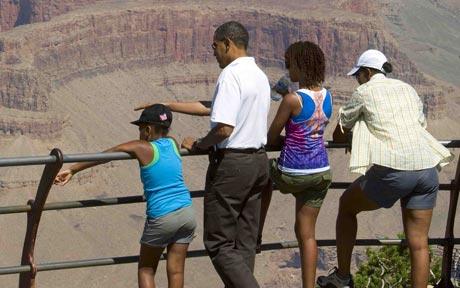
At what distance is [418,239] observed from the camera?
927 centimetres

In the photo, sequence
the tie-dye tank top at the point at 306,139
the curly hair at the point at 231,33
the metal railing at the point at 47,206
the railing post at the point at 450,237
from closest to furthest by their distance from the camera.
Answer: the metal railing at the point at 47,206, the curly hair at the point at 231,33, the tie-dye tank top at the point at 306,139, the railing post at the point at 450,237

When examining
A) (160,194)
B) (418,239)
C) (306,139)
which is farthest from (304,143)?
(160,194)

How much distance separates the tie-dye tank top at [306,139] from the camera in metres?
9.23

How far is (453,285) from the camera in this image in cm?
1012

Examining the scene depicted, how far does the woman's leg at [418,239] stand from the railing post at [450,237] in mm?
634

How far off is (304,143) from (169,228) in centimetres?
138

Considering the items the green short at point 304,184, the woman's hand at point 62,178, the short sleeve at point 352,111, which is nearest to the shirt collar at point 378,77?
the short sleeve at point 352,111

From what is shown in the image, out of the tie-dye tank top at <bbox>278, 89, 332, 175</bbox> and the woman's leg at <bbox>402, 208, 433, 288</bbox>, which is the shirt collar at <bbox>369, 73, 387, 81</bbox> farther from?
the woman's leg at <bbox>402, 208, 433, 288</bbox>

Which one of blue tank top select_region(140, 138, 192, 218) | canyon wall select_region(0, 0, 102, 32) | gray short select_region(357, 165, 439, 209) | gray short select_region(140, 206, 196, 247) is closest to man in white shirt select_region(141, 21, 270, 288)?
gray short select_region(140, 206, 196, 247)

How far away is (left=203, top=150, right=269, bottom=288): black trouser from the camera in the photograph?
345 inches

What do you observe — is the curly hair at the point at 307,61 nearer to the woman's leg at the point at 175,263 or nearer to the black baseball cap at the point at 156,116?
the black baseball cap at the point at 156,116

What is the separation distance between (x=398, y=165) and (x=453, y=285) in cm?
168

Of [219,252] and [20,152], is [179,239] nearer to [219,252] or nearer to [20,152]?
[219,252]

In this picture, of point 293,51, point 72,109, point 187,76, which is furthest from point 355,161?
point 187,76
